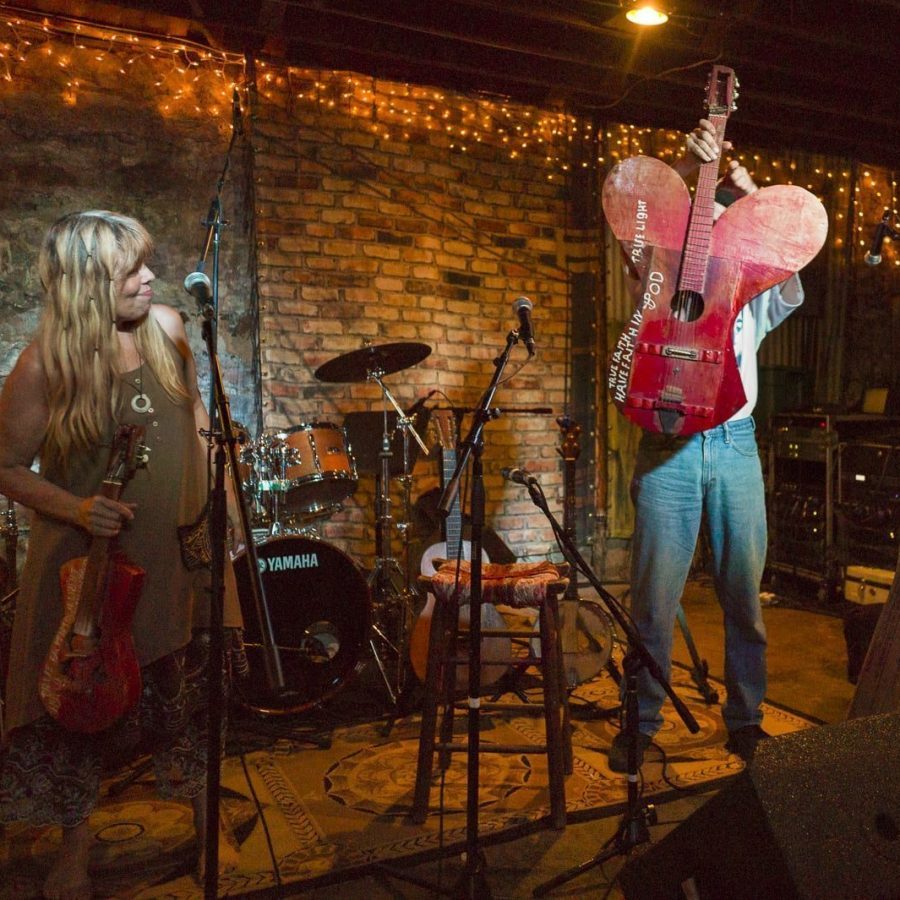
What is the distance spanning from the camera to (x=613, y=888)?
240 centimetres

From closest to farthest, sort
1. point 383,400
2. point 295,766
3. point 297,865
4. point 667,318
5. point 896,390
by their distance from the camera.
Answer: point 297,865, point 667,318, point 295,766, point 383,400, point 896,390

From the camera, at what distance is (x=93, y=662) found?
2.21 m

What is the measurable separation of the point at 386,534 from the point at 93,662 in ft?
7.25

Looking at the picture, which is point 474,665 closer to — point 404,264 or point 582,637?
point 582,637

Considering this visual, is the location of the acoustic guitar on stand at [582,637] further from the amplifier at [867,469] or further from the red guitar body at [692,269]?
the amplifier at [867,469]

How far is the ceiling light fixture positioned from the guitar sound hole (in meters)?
2.32

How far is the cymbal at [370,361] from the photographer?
4.07 metres

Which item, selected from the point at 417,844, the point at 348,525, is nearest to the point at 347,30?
the point at 348,525

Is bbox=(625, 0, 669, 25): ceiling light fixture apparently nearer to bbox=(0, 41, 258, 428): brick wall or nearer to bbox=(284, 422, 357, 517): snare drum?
bbox=(0, 41, 258, 428): brick wall

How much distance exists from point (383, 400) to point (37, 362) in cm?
313

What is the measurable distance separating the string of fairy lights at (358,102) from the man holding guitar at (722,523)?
9.87 feet

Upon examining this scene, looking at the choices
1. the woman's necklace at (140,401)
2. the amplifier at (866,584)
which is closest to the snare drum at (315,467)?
the woman's necklace at (140,401)

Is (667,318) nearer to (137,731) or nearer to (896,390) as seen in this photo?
(137,731)

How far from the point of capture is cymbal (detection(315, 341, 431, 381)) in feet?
13.4
